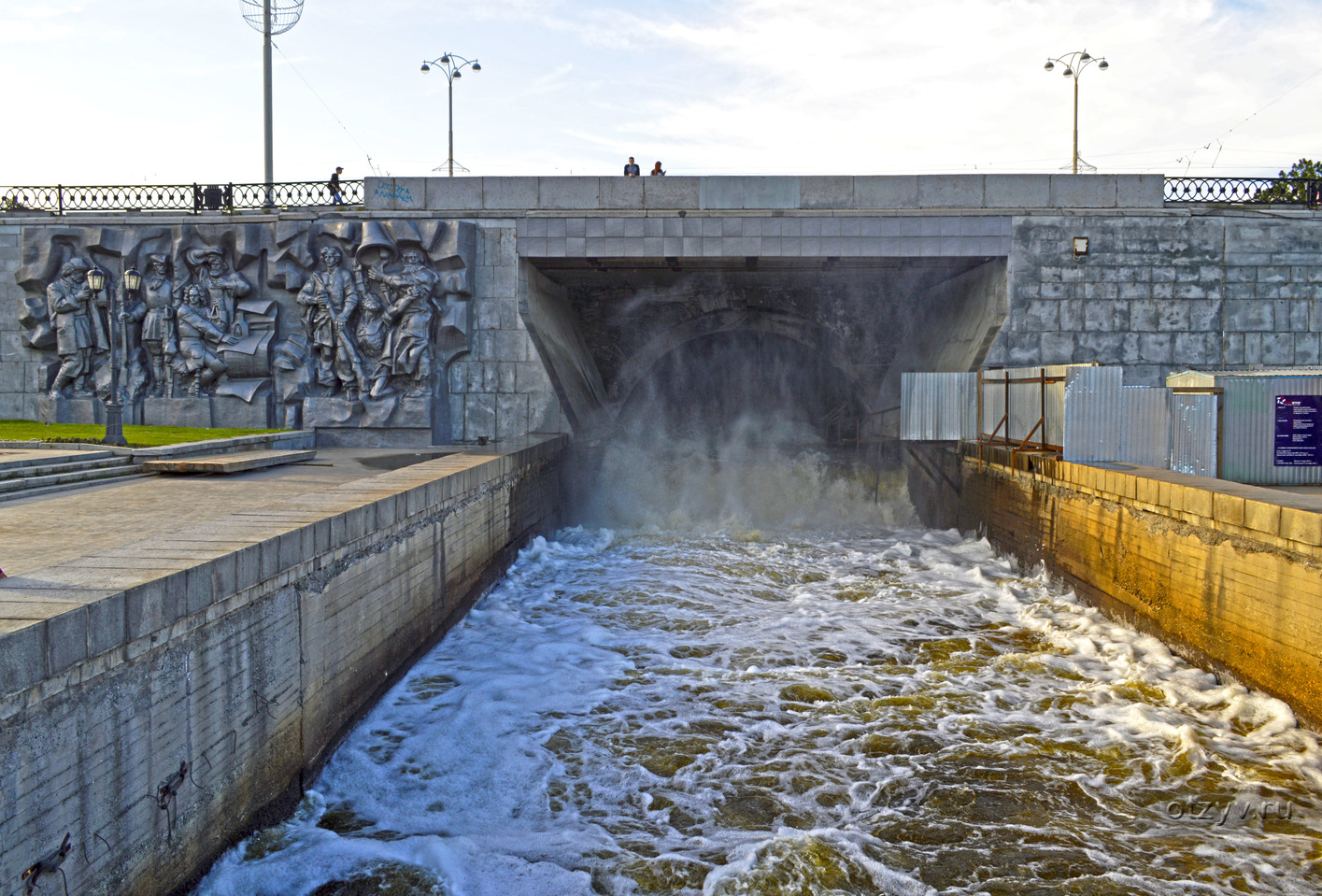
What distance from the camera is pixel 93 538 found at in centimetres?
664

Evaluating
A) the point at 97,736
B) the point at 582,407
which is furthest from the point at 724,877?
the point at 582,407

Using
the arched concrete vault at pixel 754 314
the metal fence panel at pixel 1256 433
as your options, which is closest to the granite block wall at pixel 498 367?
the arched concrete vault at pixel 754 314

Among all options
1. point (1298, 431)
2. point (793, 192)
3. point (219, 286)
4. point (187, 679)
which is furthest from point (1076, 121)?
point (187, 679)

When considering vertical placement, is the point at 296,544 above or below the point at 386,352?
below

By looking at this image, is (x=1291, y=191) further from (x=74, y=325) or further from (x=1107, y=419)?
(x=74, y=325)

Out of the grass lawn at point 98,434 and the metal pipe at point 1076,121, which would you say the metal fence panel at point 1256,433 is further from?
the metal pipe at point 1076,121

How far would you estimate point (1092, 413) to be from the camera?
37.1ft

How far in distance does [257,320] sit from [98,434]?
128 inches

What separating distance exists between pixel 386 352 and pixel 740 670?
9308 millimetres

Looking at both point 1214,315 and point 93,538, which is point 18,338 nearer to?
point 93,538

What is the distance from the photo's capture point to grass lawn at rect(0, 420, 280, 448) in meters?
12.7

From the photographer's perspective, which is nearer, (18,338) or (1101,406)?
(1101,406)

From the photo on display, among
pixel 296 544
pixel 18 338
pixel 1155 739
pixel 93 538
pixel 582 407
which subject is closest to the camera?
pixel 296 544

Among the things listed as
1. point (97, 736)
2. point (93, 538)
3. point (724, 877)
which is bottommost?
point (724, 877)
